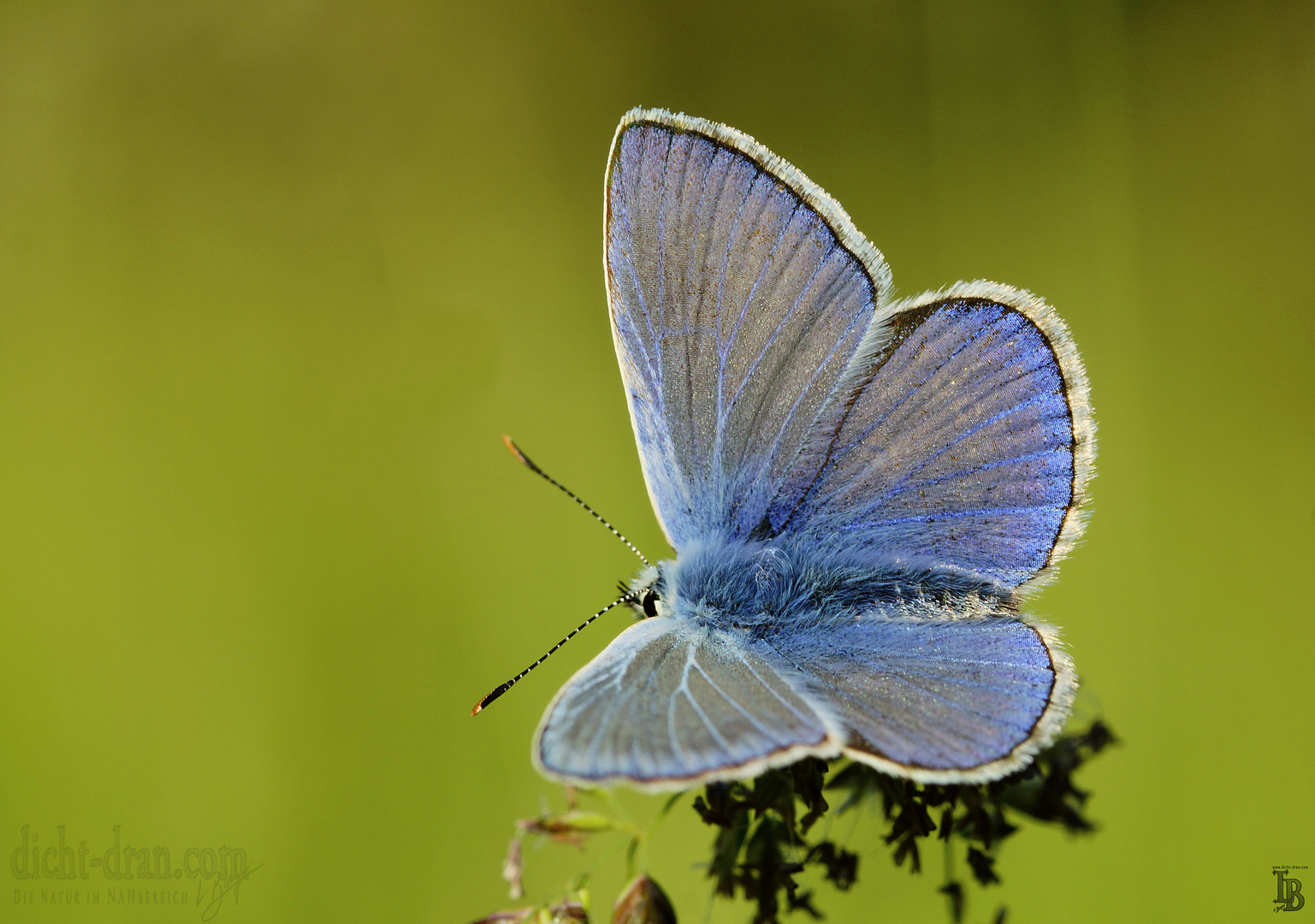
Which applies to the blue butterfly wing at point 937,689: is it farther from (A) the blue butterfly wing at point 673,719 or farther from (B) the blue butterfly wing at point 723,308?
(B) the blue butterfly wing at point 723,308

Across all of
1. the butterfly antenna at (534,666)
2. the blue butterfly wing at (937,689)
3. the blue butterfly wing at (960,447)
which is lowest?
the blue butterfly wing at (937,689)

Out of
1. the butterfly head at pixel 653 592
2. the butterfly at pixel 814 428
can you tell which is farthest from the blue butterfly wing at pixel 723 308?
the butterfly head at pixel 653 592

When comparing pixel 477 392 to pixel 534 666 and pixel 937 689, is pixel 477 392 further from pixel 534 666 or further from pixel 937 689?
pixel 937 689

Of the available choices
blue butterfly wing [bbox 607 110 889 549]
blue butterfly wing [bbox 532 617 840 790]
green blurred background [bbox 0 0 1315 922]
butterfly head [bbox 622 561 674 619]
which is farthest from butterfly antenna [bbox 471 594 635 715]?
green blurred background [bbox 0 0 1315 922]

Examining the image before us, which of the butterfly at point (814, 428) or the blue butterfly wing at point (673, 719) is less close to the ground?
the butterfly at point (814, 428)

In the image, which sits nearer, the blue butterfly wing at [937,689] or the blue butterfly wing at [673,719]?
the blue butterfly wing at [673,719]

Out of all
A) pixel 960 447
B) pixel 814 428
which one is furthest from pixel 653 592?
pixel 960 447

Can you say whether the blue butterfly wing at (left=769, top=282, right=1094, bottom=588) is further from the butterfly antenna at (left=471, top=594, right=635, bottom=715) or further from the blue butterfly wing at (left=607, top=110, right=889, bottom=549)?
the butterfly antenna at (left=471, top=594, right=635, bottom=715)
